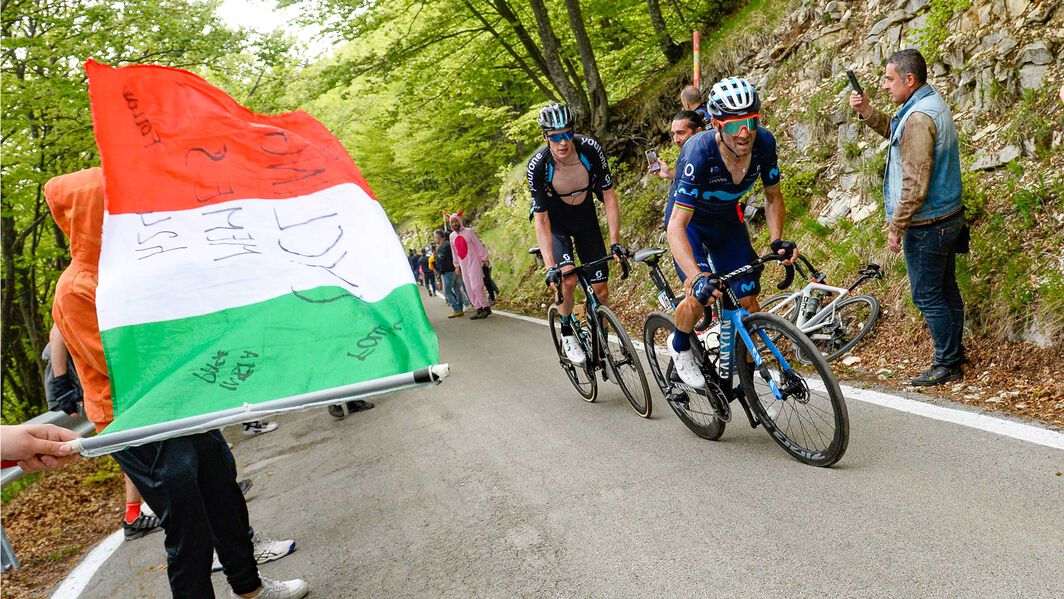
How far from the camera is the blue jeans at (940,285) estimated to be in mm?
5266

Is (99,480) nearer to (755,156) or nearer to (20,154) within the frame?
(755,156)

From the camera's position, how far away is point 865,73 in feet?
30.3

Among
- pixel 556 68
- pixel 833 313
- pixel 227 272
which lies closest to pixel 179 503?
pixel 227 272

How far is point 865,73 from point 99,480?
32.6 ft

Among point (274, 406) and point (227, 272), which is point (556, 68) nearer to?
point (227, 272)

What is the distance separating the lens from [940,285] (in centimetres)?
532

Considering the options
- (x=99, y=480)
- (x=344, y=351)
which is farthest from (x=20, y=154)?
(x=344, y=351)

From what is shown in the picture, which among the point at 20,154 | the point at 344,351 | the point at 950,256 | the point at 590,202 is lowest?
the point at 950,256

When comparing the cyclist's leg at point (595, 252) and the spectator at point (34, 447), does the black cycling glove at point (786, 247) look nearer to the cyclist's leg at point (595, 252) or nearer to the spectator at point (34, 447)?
the cyclist's leg at point (595, 252)

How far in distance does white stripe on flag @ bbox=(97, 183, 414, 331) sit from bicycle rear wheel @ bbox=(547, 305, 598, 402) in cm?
364

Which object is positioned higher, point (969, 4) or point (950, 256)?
point (969, 4)

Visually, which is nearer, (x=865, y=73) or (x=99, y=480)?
(x=99, y=480)

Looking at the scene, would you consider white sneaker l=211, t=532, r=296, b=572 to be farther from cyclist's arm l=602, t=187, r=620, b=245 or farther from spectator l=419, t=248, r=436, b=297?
spectator l=419, t=248, r=436, b=297

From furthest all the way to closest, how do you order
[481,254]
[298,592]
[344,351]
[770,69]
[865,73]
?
[481,254] → [770,69] → [865,73] → [298,592] → [344,351]
